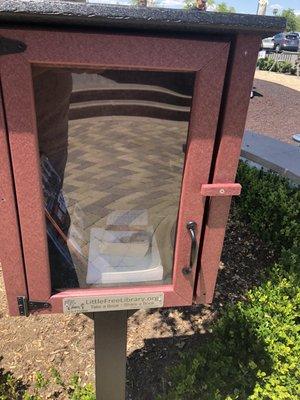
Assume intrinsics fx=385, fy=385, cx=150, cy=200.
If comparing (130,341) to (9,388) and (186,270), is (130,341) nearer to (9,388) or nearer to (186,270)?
(9,388)

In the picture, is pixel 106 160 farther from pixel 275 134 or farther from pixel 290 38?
pixel 290 38

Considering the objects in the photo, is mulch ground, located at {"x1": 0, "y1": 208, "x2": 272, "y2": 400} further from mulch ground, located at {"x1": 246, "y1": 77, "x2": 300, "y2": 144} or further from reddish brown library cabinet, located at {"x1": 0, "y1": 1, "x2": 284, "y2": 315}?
mulch ground, located at {"x1": 246, "y1": 77, "x2": 300, "y2": 144}

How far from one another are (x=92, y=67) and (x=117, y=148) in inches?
13.0

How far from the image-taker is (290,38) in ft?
118

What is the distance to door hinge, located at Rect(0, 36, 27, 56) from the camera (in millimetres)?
1140

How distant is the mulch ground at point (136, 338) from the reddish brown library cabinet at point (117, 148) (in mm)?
1457

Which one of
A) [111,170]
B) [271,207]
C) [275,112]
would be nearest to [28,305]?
[111,170]

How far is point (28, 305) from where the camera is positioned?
5.26 ft

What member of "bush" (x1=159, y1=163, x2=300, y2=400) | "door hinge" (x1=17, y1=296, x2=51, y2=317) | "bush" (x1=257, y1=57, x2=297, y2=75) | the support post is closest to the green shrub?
"bush" (x1=159, y1=163, x2=300, y2=400)

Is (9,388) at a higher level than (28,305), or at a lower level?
lower

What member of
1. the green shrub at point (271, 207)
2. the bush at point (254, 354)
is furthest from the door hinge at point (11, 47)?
the green shrub at point (271, 207)

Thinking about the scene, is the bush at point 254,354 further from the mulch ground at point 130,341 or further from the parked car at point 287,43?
the parked car at point 287,43

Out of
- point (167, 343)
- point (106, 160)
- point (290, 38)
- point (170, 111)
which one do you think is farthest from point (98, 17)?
point (290, 38)

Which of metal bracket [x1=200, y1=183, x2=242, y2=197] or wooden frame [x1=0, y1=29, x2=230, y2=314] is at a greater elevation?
wooden frame [x1=0, y1=29, x2=230, y2=314]
